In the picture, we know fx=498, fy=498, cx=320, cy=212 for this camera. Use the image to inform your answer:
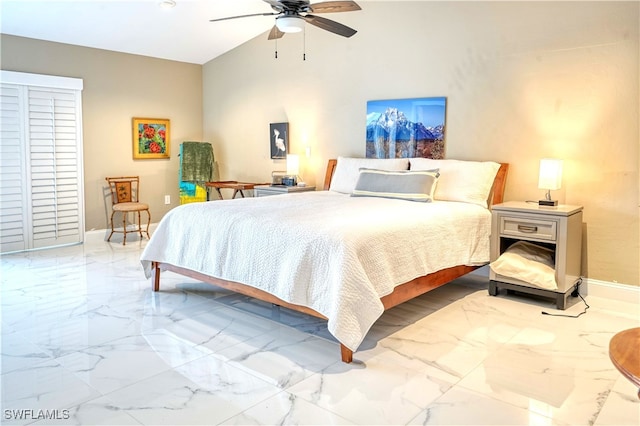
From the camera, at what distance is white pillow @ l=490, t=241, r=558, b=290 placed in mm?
3756

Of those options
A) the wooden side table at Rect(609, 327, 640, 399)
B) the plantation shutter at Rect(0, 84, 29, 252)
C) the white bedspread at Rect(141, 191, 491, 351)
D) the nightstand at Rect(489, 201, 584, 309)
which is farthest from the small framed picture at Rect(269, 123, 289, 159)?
the wooden side table at Rect(609, 327, 640, 399)

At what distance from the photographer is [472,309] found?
373 cm

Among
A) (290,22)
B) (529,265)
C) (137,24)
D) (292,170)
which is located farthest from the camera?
(292,170)

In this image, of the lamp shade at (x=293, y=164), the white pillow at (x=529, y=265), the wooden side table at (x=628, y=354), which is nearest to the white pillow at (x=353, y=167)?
the lamp shade at (x=293, y=164)

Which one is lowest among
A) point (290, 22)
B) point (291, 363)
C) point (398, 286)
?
point (291, 363)

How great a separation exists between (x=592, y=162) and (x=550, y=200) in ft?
1.47

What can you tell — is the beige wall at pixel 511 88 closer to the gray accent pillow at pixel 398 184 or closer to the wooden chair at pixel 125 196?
the gray accent pillow at pixel 398 184

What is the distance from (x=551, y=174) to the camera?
154 inches

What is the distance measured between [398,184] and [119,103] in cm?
401

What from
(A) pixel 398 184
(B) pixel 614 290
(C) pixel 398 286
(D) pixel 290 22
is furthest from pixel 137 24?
(B) pixel 614 290

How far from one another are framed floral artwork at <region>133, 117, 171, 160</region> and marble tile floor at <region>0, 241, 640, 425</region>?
2.90m

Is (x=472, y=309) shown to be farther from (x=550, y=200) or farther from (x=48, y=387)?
(x=48, y=387)

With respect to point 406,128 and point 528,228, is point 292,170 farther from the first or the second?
point 528,228

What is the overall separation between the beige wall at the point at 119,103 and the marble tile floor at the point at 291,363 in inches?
96.0
